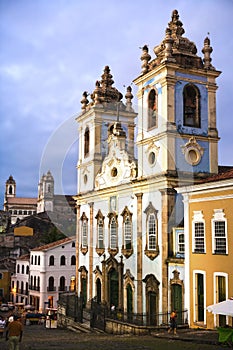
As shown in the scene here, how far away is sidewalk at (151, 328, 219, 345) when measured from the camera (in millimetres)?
16884

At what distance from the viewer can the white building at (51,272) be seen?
152 feet

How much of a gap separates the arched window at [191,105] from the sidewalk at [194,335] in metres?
11.1

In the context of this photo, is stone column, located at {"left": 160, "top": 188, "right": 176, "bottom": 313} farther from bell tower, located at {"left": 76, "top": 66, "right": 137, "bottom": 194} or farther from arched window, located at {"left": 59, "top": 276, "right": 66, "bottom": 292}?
arched window, located at {"left": 59, "top": 276, "right": 66, "bottom": 292}

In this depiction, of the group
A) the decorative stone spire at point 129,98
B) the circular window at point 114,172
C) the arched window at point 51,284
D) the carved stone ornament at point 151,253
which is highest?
the decorative stone spire at point 129,98

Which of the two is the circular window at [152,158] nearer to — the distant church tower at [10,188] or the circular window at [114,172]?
the circular window at [114,172]

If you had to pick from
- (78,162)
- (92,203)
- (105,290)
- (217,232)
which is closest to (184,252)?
(217,232)

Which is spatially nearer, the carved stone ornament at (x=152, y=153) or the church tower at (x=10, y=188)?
the carved stone ornament at (x=152, y=153)

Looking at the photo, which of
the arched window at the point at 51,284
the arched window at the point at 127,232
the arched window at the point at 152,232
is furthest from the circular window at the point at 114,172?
the arched window at the point at 51,284

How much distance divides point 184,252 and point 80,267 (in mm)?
13410

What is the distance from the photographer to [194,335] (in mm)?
18547

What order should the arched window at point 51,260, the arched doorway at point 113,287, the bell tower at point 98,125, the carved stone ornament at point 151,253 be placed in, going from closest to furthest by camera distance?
the carved stone ornament at point 151,253 < the arched doorway at point 113,287 < the bell tower at point 98,125 < the arched window at point 51,260

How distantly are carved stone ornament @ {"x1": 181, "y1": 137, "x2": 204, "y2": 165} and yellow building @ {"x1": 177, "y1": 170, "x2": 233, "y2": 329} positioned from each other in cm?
351

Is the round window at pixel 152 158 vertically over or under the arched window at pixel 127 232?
over

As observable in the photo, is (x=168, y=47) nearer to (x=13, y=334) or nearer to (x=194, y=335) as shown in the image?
(x=194, y=335)
